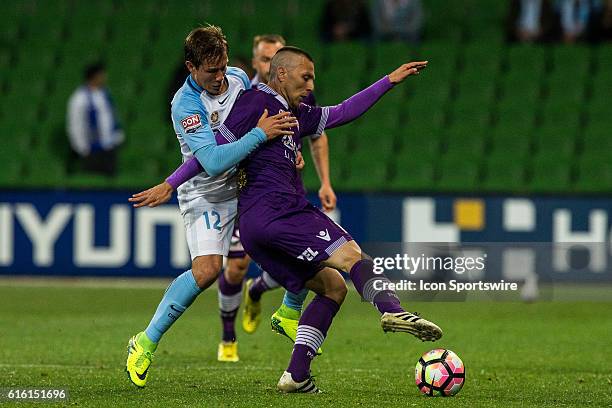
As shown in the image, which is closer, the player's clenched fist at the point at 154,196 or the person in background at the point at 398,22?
the player's clenched fist at the point at 154,196

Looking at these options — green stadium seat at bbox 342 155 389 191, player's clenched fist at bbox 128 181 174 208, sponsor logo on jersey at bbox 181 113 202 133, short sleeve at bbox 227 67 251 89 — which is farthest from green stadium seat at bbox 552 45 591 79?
player's clenched fist at bbox 128 181 174 208

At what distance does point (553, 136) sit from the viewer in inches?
644

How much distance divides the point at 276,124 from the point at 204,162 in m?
0.44

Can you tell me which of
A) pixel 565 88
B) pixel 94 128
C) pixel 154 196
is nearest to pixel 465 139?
pixel 565 88

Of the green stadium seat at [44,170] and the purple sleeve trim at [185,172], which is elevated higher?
the purple sleeve trim at [185,172]

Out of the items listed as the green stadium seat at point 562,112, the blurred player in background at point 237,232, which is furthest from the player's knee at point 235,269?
the green stadium seat at point 562,112

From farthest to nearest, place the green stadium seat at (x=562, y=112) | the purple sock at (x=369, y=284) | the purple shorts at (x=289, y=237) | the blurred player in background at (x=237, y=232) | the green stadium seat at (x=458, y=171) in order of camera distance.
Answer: the green stadium seat at (x=562, y=112) → the green stadium seat at (x=458, y=171) → the blurred player in background at (x=237, y=232) → the purple shorts at (x=289, y=237) → the purple sock at (x=369, y=284)

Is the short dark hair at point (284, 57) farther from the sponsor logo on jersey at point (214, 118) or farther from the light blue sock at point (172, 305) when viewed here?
the light blue sock at point (172, 305)

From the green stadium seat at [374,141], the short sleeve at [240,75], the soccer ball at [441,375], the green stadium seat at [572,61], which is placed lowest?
the soccer ball at [441,375]

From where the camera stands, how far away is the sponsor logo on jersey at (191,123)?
6.98 m

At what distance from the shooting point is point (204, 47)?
7000mm

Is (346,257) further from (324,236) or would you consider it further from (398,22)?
(398,22)

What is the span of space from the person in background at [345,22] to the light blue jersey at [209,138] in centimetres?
961

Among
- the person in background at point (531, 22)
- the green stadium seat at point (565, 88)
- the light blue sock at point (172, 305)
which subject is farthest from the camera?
the person in background at point (531, 22)
